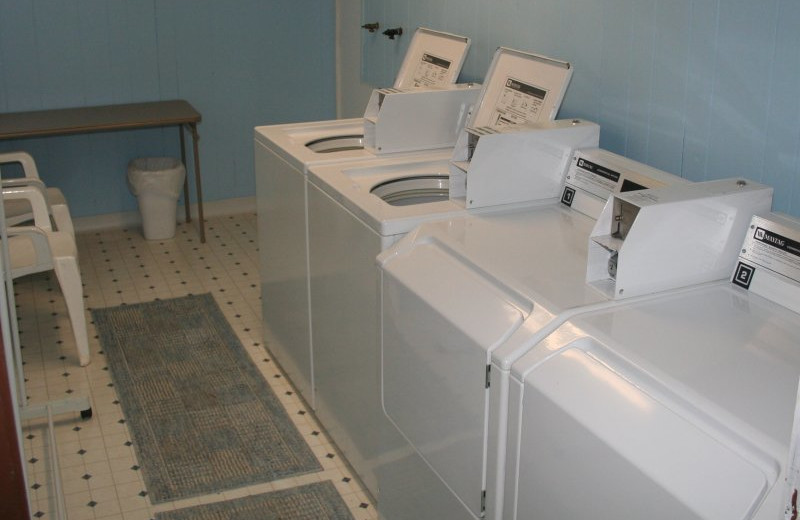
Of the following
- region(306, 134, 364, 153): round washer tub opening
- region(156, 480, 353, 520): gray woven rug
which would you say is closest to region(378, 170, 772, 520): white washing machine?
region(156, 480, 353, 520): gray woven rug

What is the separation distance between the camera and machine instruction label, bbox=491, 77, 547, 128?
138 inches

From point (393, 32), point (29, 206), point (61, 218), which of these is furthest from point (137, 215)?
point (393, 32)

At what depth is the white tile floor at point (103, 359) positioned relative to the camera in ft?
11.3

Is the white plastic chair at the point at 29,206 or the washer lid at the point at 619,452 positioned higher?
the washer lid at the point at 619,452

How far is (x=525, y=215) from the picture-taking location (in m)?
3.12

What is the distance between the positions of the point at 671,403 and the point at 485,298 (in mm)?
686

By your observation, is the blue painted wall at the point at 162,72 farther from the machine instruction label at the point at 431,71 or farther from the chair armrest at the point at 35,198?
the machine instruction label at the point at 431,71

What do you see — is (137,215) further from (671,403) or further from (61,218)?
(671,403)

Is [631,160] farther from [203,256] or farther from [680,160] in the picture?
[203,256]

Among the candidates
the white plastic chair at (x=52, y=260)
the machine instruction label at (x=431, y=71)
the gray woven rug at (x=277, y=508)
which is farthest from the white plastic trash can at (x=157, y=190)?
the gray woven rug at (x=277, y=508)

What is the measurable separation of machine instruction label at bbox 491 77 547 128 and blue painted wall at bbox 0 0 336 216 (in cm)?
280

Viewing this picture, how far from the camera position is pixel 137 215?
20.1ft

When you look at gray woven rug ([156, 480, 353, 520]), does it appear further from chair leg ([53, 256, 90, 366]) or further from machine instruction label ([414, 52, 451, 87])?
machine instruction label ([414, 52, 451, 87])

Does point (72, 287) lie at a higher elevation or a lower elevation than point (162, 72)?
lower
